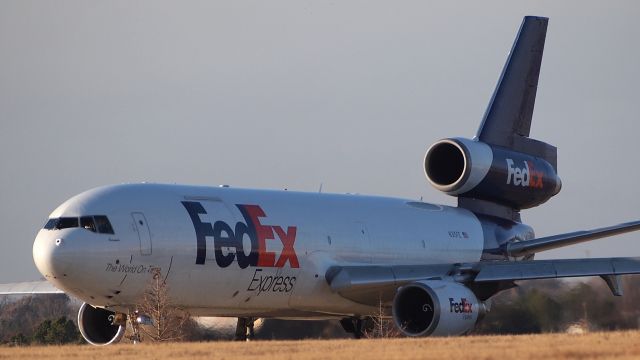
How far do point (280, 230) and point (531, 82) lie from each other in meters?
10.9

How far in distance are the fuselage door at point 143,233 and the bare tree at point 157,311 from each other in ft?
1.55

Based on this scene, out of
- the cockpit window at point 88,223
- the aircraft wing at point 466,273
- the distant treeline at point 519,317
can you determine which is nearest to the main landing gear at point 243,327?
the distant treeline at point 519,317

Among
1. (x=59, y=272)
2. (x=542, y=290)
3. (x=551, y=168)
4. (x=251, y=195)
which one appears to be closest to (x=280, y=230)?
(x=251, y=195)

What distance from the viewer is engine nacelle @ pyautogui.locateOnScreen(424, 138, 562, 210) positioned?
3394 centimetres

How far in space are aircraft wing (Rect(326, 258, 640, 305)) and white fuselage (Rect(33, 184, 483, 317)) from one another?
0.40m

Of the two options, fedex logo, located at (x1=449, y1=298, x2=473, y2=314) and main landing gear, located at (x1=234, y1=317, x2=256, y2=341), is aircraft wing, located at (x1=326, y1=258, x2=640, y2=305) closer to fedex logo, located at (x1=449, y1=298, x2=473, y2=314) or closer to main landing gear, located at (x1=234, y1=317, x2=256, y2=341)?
fedex logo, located at (x1=449, y1=298, x2=473, y2=314)

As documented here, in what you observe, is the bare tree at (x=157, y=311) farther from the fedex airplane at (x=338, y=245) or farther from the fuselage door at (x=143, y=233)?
the fuselage door at (x=143, y=233)

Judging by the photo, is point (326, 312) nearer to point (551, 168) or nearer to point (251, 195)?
point (251, 195)

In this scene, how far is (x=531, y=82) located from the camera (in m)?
37.2

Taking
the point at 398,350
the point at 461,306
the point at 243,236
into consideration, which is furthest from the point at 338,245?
the point at 398,350

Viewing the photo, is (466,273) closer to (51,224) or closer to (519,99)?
(519,99)

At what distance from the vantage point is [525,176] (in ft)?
116

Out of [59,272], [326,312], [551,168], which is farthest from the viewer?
[551,168]

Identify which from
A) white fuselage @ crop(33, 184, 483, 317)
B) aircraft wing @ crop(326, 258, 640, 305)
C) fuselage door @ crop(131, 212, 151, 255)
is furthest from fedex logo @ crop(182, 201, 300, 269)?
aircraft wing @ crop(326, 258, 640, 305)
